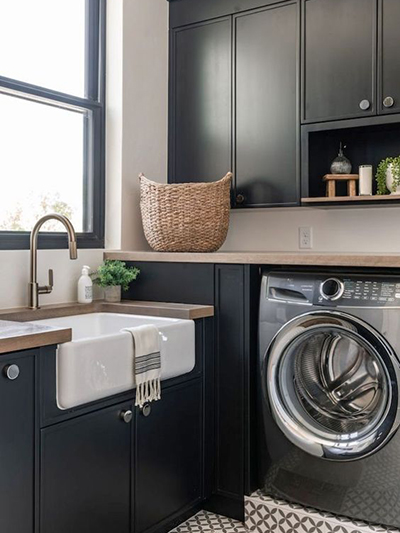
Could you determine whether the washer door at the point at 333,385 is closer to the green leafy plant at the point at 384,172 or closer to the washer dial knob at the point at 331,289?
the washer dial knob at the point at 331,289

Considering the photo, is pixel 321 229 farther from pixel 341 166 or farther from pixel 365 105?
pixel 365 105

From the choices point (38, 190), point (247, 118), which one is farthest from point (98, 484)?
point (247, 118)

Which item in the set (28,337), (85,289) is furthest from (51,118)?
(28,337)

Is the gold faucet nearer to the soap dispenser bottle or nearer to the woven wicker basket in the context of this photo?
the soap dispenser bottle

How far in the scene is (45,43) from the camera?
8.89 feet

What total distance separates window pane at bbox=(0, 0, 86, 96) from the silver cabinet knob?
60.1 inches

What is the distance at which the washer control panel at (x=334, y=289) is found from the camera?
2122 mm

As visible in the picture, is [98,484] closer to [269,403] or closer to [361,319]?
[269,403]

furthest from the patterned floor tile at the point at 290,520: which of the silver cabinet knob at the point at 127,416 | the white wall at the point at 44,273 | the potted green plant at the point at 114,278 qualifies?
the white wall at the point at 44,273

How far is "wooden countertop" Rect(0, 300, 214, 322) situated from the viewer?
92.2 inches

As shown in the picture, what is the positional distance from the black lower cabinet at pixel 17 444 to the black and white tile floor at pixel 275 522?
0.91 metres

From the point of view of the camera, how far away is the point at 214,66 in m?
3.09

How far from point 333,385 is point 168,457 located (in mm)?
711

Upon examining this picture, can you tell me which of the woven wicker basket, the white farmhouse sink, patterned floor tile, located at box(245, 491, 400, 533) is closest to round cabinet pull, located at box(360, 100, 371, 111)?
the woven wicker basket
